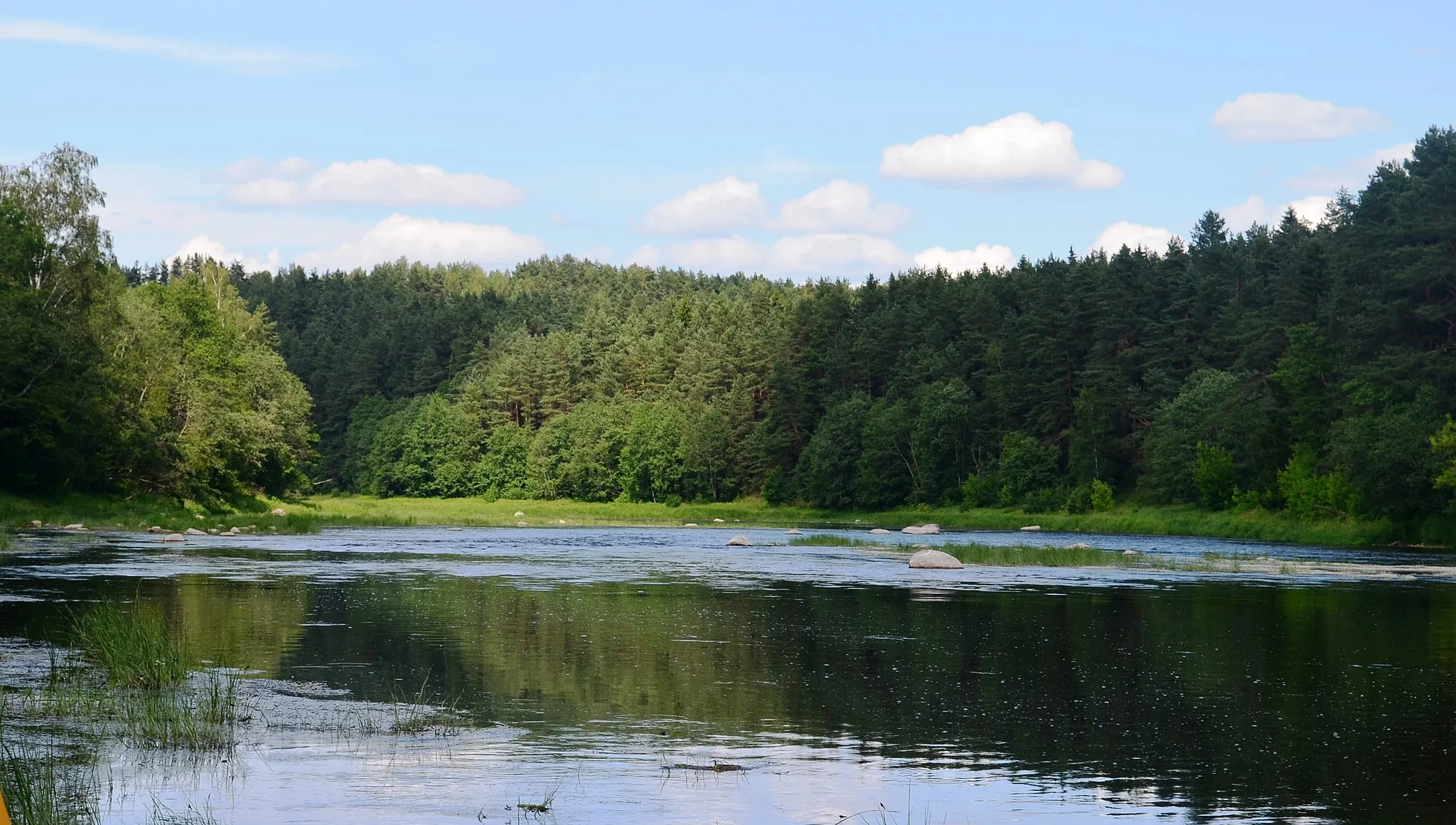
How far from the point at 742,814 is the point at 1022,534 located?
237 ft

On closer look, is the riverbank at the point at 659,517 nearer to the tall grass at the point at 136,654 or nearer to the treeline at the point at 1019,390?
the treeline at the point at 1019,390

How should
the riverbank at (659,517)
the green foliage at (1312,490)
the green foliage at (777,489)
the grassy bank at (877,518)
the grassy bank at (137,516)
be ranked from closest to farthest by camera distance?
1. the grassy bank at (137,516)
2. the riverbank at (659,517)
3. the green foliage at (1312,490)
4. the grassy bank at (877,518)
5. the green foliage at (777,489)

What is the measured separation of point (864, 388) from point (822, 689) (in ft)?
385

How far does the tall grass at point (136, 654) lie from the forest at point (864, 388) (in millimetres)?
47320

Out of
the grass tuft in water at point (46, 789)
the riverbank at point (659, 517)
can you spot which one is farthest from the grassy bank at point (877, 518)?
the grass tuft in water at point (46, 789)

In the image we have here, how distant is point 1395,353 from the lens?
72.8 meters

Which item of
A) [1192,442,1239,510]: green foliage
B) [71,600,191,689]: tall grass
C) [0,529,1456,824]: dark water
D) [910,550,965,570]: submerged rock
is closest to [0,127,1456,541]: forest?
[1192,442,1239,510]: green foliage

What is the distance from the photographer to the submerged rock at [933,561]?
171ft

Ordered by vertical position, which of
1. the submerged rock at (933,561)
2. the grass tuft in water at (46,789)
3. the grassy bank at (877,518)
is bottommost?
the grassy bank at (877,518)

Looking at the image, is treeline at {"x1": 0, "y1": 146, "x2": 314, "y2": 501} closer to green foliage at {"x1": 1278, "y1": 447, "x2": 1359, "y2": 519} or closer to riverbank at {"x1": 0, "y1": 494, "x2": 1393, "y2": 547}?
riverbank at {"x1": 0, "y1": 494, "x2": 1393, "y2": 547}

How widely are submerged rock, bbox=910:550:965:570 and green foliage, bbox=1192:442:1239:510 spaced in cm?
4243

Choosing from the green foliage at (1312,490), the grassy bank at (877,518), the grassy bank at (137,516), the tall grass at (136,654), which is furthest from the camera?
the grassy bank at (877,518)

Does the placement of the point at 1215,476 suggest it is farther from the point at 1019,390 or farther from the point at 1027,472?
the point at 1019,390

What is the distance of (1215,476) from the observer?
295ft
